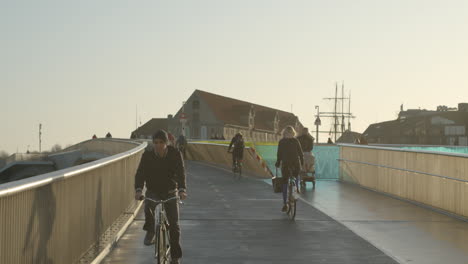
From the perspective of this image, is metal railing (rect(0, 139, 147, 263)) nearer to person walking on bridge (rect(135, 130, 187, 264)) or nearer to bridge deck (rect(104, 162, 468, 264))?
bridge deck (rect(104, 162, 468, 264))

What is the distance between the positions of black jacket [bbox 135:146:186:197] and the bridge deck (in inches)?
60.6

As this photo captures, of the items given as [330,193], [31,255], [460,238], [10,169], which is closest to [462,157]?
[460,238]

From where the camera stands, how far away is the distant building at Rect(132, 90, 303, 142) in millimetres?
135375

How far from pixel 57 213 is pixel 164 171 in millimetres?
1380

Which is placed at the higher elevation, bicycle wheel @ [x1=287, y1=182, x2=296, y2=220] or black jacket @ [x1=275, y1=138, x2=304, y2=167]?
black jacket @ [x1=275, y1=138, x2=304, y2=167]

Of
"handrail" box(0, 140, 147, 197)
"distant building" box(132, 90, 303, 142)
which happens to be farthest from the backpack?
"distant building" box(132, 90, 303, 142)

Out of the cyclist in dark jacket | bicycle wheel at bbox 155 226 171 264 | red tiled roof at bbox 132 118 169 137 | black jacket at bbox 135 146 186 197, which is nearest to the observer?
bicycle wheel at bbox 155 226 171 264

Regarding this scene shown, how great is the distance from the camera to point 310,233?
13.9 meters

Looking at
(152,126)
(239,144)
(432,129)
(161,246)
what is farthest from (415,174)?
(152,126)

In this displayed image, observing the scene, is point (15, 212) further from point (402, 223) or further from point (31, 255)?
point (402, 223)

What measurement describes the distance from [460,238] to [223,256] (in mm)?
4282

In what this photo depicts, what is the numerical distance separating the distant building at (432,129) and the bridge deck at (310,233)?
117114 millimetres

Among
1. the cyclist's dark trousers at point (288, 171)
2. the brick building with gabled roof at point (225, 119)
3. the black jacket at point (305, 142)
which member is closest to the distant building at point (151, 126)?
the brick building with gabled roof at point (225, 119)

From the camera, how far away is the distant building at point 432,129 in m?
140
